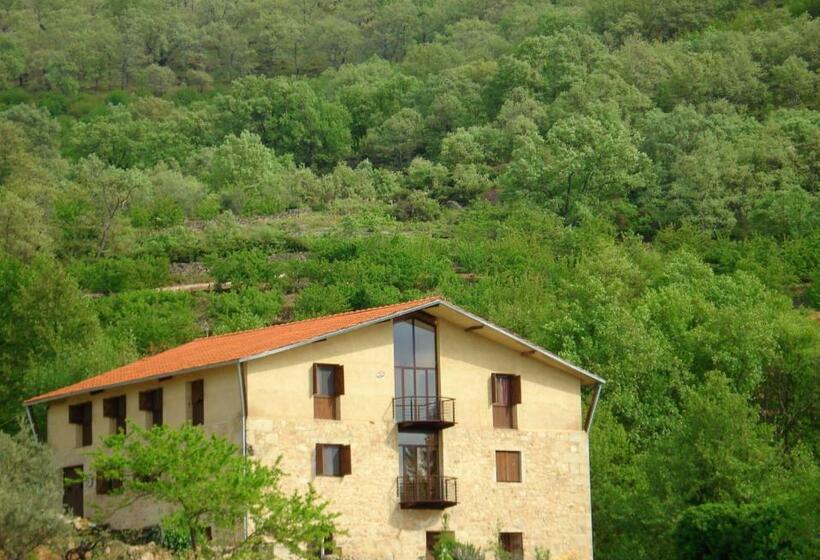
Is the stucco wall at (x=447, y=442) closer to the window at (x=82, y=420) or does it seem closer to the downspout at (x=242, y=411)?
the downspout at (x=242, y=411)

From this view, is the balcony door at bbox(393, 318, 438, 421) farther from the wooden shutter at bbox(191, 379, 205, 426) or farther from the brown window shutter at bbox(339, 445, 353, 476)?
the wooden shutter at bbox(191, 379, 205, 426)

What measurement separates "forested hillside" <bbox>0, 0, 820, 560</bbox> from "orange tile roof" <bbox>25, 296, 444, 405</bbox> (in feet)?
21.7

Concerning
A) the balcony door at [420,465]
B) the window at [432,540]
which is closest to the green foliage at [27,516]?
the balcony door at [420,465]

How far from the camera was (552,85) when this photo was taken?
126 metres

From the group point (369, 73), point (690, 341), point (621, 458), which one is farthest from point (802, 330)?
point (369, 73)

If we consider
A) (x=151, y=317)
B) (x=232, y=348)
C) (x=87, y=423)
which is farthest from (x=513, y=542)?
(x=151, y=317)

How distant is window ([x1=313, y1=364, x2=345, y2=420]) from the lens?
43.0 meters

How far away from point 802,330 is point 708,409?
502 inches

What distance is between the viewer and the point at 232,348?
4469cm

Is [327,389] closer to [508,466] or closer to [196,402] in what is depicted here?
[196,402]

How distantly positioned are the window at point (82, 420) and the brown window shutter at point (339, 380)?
8410mm

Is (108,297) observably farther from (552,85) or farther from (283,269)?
(552,85)

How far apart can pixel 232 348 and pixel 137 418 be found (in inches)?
141

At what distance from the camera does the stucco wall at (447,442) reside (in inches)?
1663
